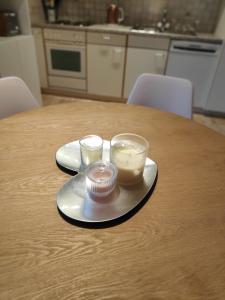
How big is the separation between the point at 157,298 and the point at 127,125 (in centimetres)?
69

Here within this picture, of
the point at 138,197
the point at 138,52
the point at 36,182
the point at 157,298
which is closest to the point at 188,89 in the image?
the point at 138,197

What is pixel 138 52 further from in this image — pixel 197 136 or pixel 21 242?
pixel 21 242

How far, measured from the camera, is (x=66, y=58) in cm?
284

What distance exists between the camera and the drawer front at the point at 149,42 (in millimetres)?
2502

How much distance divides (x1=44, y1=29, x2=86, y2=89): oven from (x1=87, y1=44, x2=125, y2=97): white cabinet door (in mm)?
103

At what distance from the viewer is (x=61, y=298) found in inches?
15.9

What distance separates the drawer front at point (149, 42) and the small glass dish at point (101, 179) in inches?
91.4

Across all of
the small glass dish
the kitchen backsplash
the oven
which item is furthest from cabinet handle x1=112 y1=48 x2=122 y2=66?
the small glass dish

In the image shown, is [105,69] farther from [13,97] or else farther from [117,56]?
[13,97]

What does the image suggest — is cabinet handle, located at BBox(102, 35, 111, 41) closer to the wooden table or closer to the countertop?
the countertop

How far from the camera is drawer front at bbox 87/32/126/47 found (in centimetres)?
259

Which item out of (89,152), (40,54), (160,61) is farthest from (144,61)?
(89,152)

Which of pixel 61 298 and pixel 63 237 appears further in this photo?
pixel 63 237

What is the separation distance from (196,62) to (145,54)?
1.92ft
